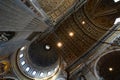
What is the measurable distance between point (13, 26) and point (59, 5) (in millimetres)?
6875

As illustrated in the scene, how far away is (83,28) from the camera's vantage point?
1767 centimetres

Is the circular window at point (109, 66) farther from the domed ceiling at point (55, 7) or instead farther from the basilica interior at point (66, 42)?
the domed ceiling at point (55, 7)

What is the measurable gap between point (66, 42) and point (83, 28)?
1960 mm

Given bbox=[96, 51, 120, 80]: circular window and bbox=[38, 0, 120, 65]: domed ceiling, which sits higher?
bbox=[38, 0, 120, 65]: domed ceiling

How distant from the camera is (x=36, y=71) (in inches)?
737

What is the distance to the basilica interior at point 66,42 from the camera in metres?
9.64

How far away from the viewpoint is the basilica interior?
9.64 metres

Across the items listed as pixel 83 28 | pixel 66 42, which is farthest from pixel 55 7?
pixel 83 28

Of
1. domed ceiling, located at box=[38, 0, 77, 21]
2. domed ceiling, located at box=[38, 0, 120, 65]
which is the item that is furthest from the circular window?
domed ceiling, located at box=[38, 0, 77, 21]

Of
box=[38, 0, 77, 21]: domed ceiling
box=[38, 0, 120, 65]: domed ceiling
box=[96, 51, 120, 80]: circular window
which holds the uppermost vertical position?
box=[38, 0, 120, 65]: domed ceiling

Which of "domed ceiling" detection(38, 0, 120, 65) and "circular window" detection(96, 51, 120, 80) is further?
"domed ceiling" detection(38, 0, 120, 65)

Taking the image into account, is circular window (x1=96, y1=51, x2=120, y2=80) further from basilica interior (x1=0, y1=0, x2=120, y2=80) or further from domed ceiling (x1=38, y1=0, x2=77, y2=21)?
domed ceiling (x1=38, y1=0, x2=77, y2=21)

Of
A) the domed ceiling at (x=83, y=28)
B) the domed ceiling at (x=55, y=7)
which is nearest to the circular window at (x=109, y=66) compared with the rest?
the domed ceiling at (x=83, y=28)

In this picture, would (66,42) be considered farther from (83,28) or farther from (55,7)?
(55,7)
